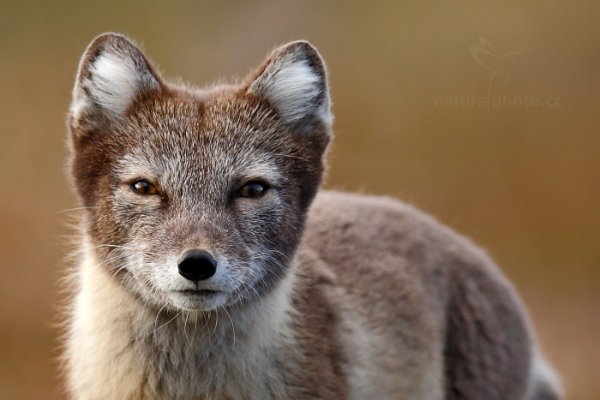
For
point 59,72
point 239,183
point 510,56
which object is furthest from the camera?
point 59,72

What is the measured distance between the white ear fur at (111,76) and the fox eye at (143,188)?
47 cm

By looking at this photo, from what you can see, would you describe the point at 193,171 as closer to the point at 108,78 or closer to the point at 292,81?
the point at 108,78

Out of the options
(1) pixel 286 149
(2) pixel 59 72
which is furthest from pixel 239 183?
(2) pixel 59 72

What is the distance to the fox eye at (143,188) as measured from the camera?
6117 millimetres

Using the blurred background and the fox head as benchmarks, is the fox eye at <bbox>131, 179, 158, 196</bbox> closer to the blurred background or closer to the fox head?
the fox head

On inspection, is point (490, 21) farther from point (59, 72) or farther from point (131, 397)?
point (131, 397)

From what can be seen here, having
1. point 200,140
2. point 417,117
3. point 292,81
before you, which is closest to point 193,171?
point 200,140

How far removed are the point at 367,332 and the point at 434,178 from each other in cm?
1017

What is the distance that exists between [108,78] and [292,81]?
39.8 inches

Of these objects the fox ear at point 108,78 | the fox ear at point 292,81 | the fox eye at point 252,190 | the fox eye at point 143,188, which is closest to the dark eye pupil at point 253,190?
the fox eye at point 252,190

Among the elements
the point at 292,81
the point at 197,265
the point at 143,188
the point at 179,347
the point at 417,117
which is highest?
the point at 292,81

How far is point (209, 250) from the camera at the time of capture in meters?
5.74

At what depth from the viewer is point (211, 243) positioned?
19.0ft

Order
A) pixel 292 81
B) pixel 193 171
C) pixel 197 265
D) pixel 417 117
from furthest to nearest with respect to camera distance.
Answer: pixel 417 117 < pixel 292 81 < pixel 193 171 < pixel 197 265
